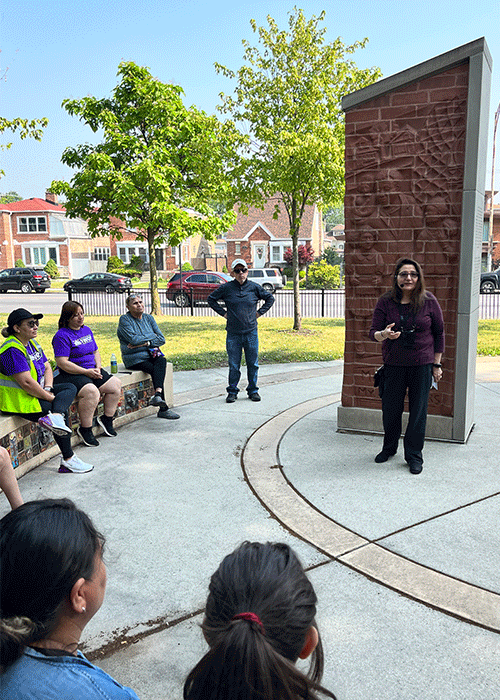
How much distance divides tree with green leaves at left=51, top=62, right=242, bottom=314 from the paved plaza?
11.5 m

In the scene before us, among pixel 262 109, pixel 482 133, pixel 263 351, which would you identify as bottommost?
pixel 263 351

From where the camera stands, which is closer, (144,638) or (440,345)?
(144,638)

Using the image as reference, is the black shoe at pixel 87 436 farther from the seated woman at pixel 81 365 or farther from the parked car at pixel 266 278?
the parked car at pixel 266 278

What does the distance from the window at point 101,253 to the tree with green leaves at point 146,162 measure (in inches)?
1614

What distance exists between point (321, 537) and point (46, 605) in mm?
2566

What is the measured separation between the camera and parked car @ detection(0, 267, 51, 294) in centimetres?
3474

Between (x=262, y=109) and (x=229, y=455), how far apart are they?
10540mm

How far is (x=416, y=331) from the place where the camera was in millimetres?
4949

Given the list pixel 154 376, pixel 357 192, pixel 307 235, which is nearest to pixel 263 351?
pixel 154 376

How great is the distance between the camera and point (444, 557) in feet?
11.4

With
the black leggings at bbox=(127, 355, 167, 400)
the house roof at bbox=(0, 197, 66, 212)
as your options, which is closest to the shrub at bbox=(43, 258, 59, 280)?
the house roof at bbox=(0, 197, 66, 212)

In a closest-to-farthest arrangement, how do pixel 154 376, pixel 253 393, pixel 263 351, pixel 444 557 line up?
pixel 444 557 < pixel 154 376 < pixel 253 393 < pixel 263 351

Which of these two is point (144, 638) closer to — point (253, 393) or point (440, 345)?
point (440, 345)

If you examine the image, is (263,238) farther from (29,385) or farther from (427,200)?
(29,385)
